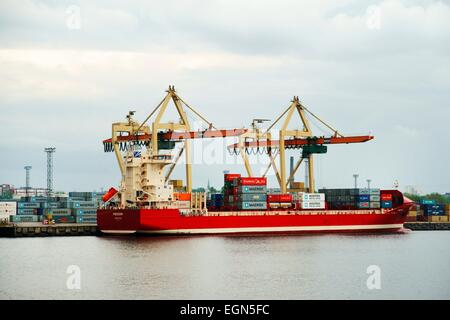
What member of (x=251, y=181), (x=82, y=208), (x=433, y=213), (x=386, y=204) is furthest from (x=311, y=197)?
(x=82, y=208)

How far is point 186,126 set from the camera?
253 ft

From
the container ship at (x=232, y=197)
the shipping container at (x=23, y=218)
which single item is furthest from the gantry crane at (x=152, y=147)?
the shipping container at (x=23, y=218)

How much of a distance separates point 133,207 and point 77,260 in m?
20.2

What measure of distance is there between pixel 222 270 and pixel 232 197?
31.6 meters

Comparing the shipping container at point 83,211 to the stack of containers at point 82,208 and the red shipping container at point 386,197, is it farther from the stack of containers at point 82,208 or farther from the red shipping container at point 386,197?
the red shipping container at point 386,197

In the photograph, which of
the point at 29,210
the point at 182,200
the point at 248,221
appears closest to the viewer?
the point at 182,200

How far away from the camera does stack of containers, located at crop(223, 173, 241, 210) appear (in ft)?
246

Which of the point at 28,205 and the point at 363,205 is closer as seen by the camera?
the point at 363,205

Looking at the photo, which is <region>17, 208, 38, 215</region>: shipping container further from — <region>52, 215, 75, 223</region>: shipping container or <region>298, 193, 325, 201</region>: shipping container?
<region>298, 193, 325, 201</region>: shipping container

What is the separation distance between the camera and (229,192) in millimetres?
75688

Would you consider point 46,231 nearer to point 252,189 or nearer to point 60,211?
point 252,189
